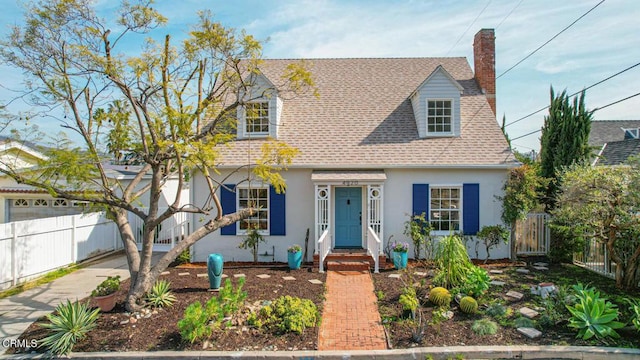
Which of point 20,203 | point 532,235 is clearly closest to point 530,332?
point 532,235

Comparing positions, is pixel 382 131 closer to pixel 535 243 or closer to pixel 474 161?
pixel 474 161

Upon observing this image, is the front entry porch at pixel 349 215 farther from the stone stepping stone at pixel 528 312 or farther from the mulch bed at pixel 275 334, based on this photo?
the stone stepping stone at pixel 528 312

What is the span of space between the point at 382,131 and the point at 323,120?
7.09 feet

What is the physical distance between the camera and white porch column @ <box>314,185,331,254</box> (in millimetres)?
11328

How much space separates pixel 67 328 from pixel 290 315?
3695 mm

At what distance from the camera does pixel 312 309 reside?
692cm

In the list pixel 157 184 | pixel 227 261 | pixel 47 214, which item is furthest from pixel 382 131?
pixel 47 214

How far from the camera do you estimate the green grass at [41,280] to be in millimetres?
8922

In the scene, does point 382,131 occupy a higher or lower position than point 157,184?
higher

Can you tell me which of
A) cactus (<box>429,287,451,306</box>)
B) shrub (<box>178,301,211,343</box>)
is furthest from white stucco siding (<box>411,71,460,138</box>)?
shrub (<box>178,301,211,343</box>)

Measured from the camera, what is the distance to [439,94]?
12562 millimetres

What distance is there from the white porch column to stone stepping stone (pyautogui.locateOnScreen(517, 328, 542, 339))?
615 centimetres

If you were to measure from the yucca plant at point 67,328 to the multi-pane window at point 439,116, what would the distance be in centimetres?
1086

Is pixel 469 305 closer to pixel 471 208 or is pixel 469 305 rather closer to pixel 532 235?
pixel 471 208
